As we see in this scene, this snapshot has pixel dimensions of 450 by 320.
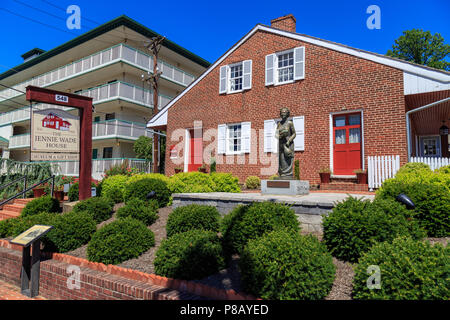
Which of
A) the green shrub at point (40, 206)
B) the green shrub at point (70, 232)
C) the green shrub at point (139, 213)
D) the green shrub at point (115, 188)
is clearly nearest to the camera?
the green shrub at point (70, 232)

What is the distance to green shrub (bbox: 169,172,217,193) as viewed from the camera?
28.1ft

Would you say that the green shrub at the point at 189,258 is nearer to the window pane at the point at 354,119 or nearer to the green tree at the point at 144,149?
the window pane at the point at 354,119

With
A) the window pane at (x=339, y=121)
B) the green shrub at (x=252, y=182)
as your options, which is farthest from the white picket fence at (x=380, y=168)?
the green shrub at (x=252, y=182)

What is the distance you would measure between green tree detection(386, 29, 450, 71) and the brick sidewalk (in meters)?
38.1

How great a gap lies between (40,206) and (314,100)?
34.3 ft

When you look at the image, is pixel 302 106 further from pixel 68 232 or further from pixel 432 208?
pixel 68 232

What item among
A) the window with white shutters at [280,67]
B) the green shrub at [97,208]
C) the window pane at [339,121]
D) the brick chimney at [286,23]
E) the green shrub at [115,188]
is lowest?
the green shrub at [97,208]

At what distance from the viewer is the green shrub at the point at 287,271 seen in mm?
3023

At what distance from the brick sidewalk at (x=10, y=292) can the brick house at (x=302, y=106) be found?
29.9 ft

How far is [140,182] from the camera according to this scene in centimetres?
812

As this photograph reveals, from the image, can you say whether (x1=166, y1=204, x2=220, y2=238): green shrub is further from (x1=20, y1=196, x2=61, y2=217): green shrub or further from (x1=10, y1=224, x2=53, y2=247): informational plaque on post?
(x1=20, y1=196, x2=61, y2=217): green shrub

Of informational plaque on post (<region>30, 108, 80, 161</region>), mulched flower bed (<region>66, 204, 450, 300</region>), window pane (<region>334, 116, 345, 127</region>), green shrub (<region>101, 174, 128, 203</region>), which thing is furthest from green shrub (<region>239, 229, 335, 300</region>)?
window pane (<region>334, 116, 345, 127</region>)
